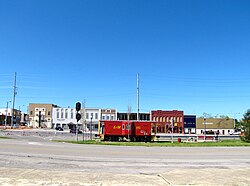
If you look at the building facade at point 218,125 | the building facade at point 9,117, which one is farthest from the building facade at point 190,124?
the building facade at point 9,117

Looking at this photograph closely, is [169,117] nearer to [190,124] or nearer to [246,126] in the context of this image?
[190,124]

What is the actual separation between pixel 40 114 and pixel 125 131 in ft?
264

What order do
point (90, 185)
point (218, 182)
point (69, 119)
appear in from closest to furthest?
point (90, 185)
point (218, 182)
point (69, 119)

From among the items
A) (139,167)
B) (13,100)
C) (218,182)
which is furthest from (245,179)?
(13,100)

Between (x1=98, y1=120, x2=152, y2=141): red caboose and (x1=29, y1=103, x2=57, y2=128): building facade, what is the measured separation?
76932mm

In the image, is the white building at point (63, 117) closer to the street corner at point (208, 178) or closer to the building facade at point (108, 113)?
the building facade at point (108, 113)

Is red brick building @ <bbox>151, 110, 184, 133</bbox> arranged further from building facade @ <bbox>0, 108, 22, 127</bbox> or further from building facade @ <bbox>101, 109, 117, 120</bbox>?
building facade @ <bbox>0, 108, 22, 127</bbox>

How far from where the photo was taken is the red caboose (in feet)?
128

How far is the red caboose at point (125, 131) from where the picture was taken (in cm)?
3894

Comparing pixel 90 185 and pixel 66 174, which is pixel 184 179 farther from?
pixel 66 174

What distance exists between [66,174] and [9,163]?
4273 millimetres

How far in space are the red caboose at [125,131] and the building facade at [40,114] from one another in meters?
76.9

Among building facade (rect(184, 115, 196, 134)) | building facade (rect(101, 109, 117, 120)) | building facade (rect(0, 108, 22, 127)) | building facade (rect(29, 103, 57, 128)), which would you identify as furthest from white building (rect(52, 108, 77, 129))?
building facade (rect(184, 115, 196, 134))

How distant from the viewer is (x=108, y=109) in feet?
333
